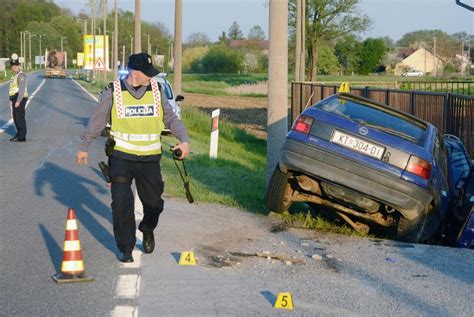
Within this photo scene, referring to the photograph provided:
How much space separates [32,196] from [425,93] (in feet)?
26.3

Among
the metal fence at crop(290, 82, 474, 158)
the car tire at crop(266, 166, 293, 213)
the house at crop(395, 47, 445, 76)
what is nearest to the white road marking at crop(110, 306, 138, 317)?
the car tire at crop(266, 166, 293, 213)

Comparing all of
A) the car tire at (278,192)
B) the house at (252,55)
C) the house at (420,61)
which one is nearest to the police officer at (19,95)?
the car tire at (278,192)

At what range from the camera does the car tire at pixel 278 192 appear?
962 centimetres

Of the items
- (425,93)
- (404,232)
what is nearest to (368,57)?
(425,93)

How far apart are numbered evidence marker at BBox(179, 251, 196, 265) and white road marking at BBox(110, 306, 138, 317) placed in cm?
145

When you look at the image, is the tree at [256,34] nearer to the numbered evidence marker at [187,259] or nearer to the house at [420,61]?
the house at [420,61]

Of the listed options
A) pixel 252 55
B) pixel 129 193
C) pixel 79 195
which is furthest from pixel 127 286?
pixel 252 55

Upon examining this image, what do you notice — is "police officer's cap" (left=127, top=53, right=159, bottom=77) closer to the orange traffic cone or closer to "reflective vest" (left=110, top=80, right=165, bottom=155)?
"reflective vest" (left=110, top=80, right=165, bottom=155)

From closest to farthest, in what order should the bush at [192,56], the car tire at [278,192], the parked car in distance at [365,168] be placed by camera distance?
the parked car in distance at [365,168]
the car tire at [278,192]
the bush at [192,56]

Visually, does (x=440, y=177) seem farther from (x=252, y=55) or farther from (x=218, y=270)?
(x=252, y=55)

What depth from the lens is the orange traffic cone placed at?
7008 mm

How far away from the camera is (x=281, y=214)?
10398 mm

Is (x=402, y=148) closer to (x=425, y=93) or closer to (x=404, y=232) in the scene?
(x=404, y=232)

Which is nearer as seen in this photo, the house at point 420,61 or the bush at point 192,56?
the bush at point 192,56
